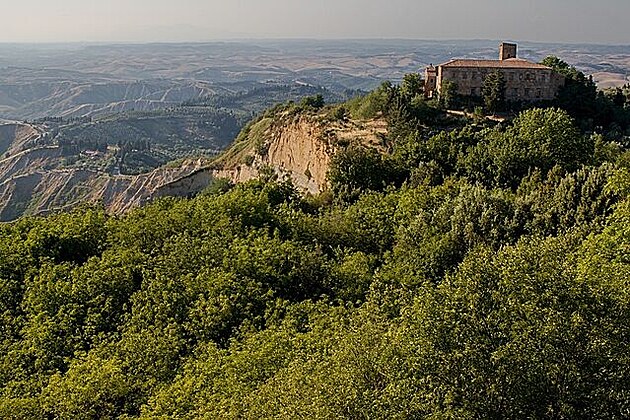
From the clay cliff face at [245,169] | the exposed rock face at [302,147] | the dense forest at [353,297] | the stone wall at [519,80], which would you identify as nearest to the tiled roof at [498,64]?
the stone wall at [519,80]

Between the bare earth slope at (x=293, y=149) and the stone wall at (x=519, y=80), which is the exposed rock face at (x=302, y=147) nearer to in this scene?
the bare earth slope at (x=293, y=149)

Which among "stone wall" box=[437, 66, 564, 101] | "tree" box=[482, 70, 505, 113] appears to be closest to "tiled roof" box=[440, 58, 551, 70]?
"stone wall" box=[437, 66, 564, 101]

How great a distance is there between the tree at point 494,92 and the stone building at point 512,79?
5.59 feet

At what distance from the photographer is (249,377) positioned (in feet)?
56.7

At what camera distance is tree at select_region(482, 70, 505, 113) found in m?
50.9

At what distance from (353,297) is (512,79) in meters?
36.3

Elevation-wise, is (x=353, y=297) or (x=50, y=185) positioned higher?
(x=353, y=297)

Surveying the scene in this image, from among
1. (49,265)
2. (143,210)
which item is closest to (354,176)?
(143,210)

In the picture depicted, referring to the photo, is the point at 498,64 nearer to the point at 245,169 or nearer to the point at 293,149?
the point at 293,149

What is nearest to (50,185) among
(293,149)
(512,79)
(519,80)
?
(293,149)

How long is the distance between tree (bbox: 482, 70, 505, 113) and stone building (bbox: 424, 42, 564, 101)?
1.70m

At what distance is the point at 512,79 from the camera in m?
53.7

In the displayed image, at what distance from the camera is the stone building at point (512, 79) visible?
53625mm

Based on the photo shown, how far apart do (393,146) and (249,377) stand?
32244 millimetres
